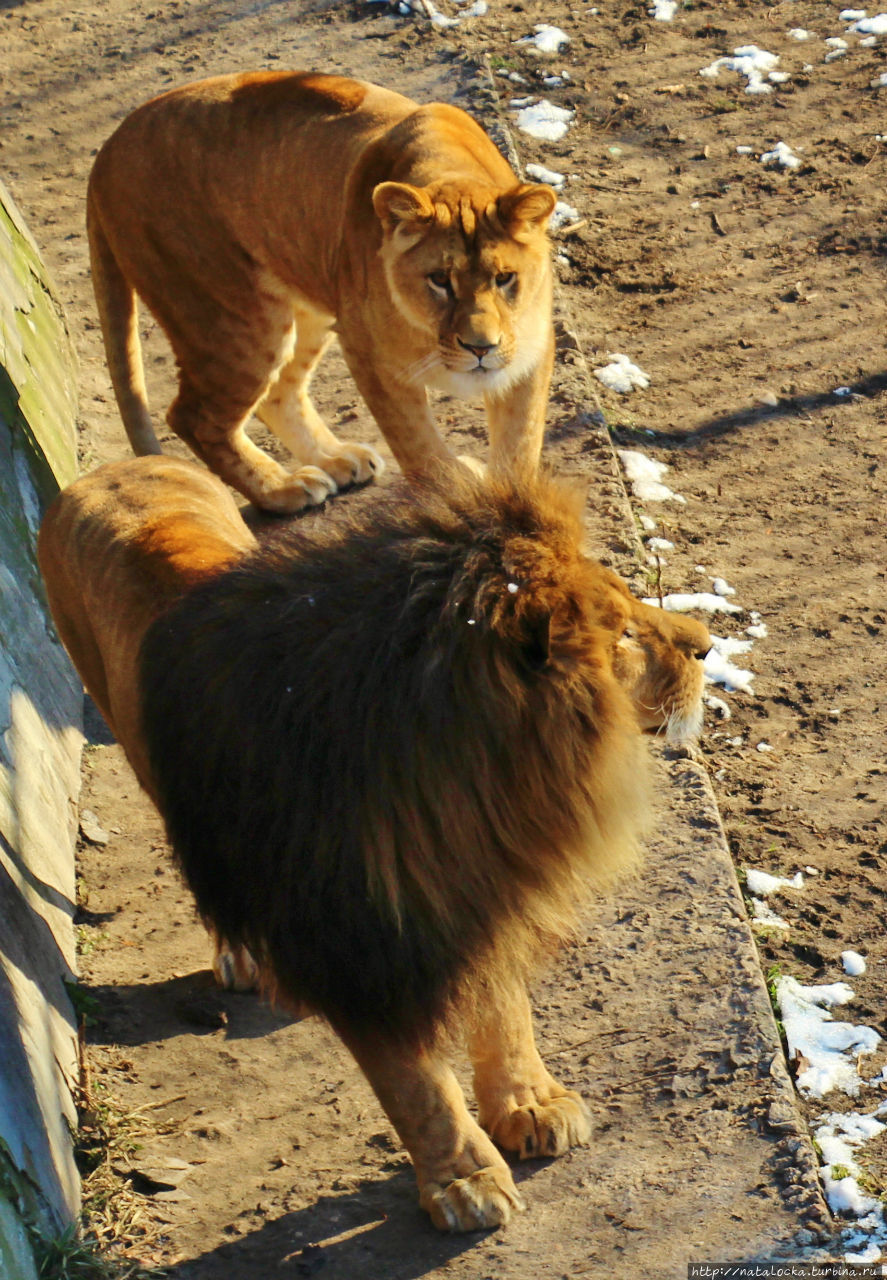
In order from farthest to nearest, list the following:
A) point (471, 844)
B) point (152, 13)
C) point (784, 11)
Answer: point (152, 13), point (784, 11), point (471, 844)

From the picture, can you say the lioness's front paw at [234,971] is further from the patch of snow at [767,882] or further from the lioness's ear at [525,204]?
the lioness's ear at [525,204]

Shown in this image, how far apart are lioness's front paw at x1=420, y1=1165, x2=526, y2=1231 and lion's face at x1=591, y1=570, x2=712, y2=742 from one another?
92cm

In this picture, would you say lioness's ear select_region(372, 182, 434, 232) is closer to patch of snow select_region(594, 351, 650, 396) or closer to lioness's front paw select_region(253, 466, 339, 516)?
lioness's front paw select_region(253, 466, 339, 516)

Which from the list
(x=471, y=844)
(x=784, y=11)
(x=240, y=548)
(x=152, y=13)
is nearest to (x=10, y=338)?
(x=240, y=548)

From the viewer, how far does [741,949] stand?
125 inches

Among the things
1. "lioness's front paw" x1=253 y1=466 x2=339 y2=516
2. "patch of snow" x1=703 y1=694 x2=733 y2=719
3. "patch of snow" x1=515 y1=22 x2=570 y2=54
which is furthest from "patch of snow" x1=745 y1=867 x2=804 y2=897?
"patch of snow" x1=515 y1=22 x2=570 y2=54

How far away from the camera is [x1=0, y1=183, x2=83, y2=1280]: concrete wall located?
2.48m

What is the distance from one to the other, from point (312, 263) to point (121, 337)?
28.7 inches

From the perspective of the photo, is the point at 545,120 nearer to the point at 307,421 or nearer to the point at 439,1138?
the point at 307,421

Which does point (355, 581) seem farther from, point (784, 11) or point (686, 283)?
point (784, 11)

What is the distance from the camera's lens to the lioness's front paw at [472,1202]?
259cm

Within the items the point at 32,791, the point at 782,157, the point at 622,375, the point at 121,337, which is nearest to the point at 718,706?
the point at 622,375

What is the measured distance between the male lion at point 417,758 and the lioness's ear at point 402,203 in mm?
1763

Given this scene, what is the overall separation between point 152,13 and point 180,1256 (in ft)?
24.2
